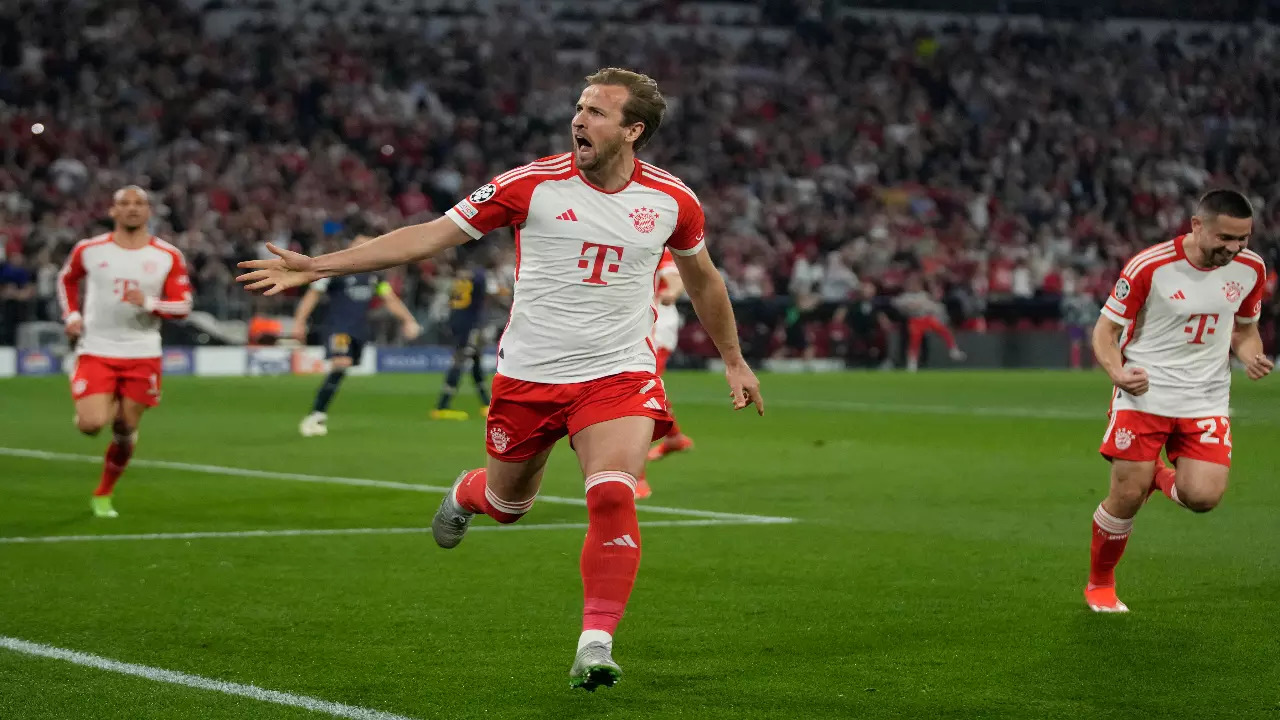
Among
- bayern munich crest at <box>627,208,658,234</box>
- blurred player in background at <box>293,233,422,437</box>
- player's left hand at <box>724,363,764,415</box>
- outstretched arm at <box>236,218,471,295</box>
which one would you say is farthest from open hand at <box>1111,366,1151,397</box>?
blurred player in background at <box>293,233,422,437</box>

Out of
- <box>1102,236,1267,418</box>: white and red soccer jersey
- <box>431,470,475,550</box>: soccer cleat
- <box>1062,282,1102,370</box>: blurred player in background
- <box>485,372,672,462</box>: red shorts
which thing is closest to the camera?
<box>485,372,672,462</box>: red shorts

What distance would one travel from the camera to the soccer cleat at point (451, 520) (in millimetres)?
7387

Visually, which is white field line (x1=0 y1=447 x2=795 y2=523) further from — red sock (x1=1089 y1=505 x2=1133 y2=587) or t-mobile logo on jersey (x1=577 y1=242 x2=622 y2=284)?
t-mobile logo on jersey (x1=577 y1=242 x2=622 y2=284)

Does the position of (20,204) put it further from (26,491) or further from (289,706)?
(289,706)

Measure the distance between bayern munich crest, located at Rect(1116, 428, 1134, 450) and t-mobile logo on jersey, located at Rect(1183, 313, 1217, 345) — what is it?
54cm

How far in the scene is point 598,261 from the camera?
6.45 metres

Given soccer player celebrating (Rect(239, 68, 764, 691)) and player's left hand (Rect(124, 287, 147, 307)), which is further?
player's left hand (Rect(124, 287, 147, 307))

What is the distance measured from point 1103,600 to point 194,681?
13.4ft

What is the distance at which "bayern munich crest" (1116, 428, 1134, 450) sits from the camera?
792cm

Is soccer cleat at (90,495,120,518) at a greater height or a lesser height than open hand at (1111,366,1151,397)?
lesser

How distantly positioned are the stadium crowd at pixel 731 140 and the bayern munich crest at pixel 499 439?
71.6 ft

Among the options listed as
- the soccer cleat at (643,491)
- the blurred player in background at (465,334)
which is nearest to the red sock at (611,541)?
the soccer cleat at (643,491)

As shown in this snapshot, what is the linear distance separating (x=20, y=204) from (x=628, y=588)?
2622 cm

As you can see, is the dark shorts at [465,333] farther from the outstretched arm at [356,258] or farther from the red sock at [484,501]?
the outstretched arm at [356,258]
